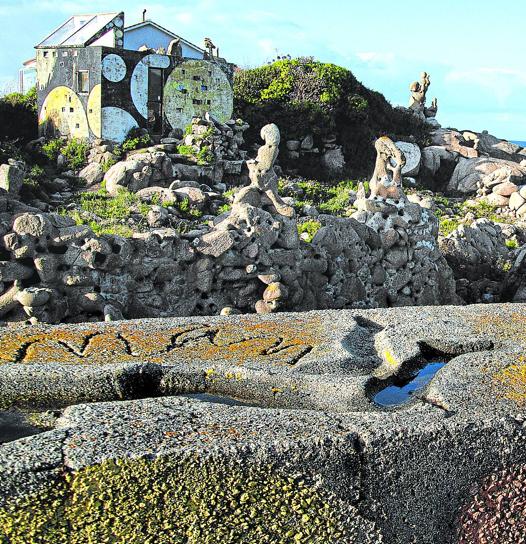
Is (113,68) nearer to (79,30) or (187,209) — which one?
(79,30)

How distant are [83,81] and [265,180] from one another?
1869 centimetres

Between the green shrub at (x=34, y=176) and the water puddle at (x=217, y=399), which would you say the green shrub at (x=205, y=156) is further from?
the water puddle at (x=217, y=399)

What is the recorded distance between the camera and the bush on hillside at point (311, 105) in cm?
3353

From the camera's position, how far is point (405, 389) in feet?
25.8

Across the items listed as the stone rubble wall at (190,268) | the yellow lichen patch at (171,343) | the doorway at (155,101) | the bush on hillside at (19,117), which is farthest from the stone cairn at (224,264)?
the bush on hillside at (19,117)

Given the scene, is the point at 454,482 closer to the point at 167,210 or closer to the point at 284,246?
the point at 284,246

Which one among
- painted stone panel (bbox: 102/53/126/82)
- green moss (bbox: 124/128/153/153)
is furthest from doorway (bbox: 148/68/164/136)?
painted stone panel (bbox: 102/53/126/82)

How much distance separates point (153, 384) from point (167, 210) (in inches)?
559

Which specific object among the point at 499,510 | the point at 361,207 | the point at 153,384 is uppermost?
the point at 361,207

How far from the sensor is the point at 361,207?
1441 cm

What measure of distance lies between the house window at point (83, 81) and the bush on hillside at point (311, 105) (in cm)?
622

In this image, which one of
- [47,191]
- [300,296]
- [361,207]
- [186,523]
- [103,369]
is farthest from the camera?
[47,191]

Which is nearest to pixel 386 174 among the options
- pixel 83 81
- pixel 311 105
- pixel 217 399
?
pixel 217 399

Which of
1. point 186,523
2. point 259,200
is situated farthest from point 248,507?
point 259,200
